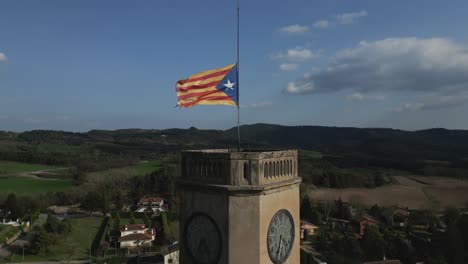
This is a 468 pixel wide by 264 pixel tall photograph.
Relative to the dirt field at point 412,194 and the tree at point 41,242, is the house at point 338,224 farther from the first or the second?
the tree at point 41,242

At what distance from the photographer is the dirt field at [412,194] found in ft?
255

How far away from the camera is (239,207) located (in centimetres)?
973

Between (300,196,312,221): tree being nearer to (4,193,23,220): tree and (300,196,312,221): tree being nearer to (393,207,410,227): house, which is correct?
(393,207,410,227): house

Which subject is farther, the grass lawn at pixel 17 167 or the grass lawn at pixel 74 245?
the grass lawn at pixel 17 167

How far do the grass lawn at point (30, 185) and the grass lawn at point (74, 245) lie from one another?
31360 mm

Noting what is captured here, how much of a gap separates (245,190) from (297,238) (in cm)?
291

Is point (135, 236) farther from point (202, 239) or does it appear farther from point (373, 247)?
point (202, 239)

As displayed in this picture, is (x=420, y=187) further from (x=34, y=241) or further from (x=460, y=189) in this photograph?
(x=34, y=241)

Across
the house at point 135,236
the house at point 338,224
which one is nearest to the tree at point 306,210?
the house at point 338,224

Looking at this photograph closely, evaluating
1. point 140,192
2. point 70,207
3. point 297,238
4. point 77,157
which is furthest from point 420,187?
point 77,157

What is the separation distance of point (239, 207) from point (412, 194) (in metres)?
90.1

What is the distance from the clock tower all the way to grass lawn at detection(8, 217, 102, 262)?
A: 145ft

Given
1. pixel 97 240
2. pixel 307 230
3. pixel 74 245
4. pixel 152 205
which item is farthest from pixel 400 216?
pixel 74 245

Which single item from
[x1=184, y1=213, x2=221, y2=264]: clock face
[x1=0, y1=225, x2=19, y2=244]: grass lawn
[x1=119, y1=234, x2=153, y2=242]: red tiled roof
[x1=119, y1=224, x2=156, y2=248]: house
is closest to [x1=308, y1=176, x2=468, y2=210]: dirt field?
[x1=119, y1=224, x2=156, y2=248]: house
